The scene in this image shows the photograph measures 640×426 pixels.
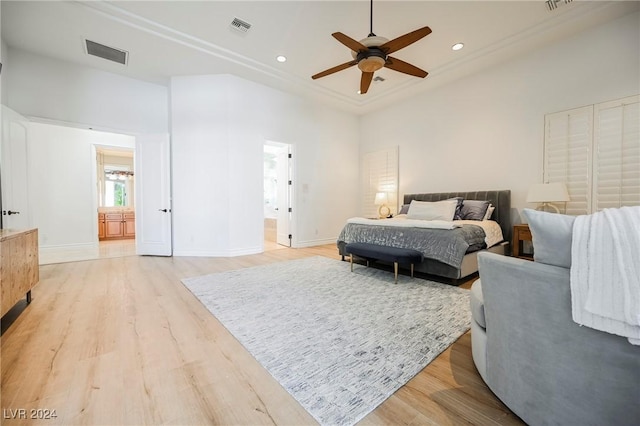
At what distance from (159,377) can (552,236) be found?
204 cm

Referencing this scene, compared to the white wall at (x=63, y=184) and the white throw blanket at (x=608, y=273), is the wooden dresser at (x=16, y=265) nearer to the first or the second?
the white throw blanket at (x=608, y=273)

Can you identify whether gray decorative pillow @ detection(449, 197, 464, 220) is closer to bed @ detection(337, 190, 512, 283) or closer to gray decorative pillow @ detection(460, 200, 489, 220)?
gray decorative pillow @ detection(460, 200, 489, 220)

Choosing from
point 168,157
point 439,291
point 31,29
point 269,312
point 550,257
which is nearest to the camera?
point 550,257

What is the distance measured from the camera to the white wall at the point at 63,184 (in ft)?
16.5

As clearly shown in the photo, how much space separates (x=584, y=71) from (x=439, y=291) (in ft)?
12.5

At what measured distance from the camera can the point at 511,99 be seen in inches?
165

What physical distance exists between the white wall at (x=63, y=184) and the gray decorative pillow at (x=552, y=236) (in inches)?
293

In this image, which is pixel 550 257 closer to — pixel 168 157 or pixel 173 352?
pixel 173 352

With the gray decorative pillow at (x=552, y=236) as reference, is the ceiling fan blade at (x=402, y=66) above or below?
above

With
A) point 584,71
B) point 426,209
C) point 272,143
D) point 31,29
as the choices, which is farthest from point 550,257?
point 31,29

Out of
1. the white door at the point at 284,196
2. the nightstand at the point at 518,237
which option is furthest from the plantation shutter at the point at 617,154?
the white door at the point at 284,196

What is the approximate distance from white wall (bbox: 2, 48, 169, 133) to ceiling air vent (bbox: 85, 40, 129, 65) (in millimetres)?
621

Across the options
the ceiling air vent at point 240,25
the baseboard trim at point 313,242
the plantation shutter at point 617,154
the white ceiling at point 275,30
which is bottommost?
the baseboard trim at point 313,242

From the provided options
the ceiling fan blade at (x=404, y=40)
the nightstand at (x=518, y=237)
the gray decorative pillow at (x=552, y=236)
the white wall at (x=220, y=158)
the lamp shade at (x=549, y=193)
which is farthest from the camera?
the white wall at (x=220, y=158)
